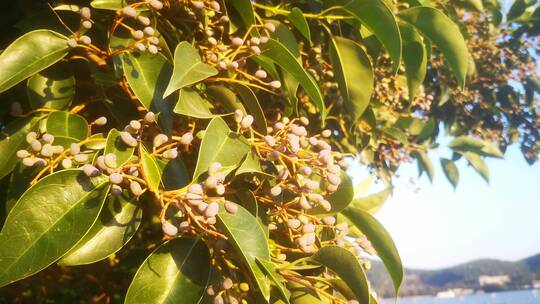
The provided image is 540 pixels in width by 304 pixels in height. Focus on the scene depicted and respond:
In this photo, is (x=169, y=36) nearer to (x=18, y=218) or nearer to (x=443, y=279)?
(x=18, y=218)

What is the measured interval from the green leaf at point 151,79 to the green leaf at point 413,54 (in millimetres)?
694

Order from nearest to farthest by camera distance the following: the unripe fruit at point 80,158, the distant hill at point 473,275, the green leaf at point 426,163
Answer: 1. the unripe fruit at point 80,158
2. the green leaf at point 426,163
3. the distant hill at point 473,275

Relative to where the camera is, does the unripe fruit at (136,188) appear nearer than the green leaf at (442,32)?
Yes

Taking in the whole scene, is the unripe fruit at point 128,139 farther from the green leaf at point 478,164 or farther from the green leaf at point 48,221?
the green leaf at point 478,164

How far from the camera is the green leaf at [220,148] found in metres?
0.78

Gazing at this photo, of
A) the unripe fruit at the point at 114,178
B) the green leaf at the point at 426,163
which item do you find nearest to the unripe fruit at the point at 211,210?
the unripe fruit at the point at 114,178

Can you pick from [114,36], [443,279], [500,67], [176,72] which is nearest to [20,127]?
[114,36]

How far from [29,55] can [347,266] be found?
2.55 ft

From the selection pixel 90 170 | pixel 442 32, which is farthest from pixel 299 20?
pixel 90 170

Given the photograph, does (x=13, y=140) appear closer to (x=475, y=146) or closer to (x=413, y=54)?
(x=413, y=54)

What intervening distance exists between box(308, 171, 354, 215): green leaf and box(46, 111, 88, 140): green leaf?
54 centimetres

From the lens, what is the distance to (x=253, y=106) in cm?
100

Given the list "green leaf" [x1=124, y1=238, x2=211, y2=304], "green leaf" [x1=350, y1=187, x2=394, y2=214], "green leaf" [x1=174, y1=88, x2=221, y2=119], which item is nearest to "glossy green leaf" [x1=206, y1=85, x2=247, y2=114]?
"green leaf" [x1=174, y1=88, x2=221, y2=119]

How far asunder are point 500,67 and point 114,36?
2.77 m
